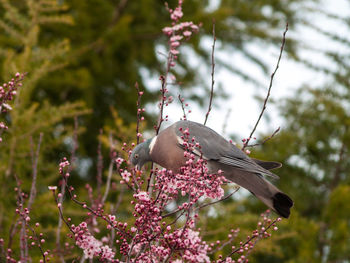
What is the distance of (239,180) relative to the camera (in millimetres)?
2787

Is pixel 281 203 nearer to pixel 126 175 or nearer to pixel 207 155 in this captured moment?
pixel 207 155

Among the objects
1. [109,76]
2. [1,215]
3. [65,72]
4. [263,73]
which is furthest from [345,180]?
[1,215]

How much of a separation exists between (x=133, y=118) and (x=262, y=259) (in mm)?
2604

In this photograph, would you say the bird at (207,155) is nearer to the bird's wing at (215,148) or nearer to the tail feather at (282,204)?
the bird's wing at (215,148)

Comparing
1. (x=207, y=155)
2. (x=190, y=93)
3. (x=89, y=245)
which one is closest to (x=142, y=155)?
(x=207, y=155)

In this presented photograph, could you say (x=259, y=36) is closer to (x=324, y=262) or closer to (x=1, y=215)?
(x=324, y=262)

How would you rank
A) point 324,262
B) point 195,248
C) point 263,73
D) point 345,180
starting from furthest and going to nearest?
point 263,73 → point 345,180 → point 324,262 → point 195,248

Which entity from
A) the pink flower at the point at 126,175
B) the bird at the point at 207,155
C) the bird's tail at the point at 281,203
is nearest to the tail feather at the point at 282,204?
the bird's tail at the point at 281,203

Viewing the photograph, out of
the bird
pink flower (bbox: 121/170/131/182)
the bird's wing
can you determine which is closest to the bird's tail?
the bird

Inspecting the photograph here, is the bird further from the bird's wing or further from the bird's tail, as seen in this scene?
the bird's tail

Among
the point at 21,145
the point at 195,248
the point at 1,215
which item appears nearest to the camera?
the point at 195,248

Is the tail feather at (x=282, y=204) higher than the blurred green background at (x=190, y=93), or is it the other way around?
the blurred green background at (x=190, y=93)

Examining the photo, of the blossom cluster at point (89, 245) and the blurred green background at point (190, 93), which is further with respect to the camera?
the blurred green background at point (190, 93)

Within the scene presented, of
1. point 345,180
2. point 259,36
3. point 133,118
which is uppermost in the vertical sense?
point 259,36
